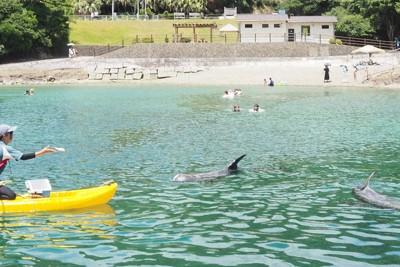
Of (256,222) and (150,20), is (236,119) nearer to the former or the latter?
(256,222)

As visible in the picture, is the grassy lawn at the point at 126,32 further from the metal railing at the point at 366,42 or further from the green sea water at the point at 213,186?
the green sea water at the point at 213,186

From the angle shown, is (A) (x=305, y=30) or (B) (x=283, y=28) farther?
(A) (x=305, y=30)

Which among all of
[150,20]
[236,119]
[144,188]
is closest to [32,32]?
[150,20]

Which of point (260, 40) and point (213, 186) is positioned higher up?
point (260, 40)

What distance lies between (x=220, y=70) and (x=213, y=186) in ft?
169

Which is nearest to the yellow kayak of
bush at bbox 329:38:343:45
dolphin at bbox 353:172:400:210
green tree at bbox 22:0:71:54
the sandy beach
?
dolphin at bbox 353:172:400:210

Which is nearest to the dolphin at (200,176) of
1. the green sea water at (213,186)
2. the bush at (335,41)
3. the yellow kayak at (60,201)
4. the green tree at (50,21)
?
the green sea water at (213,186)

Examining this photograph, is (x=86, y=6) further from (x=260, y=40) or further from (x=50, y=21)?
(x=260, y=40)

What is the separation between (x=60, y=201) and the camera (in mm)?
13516

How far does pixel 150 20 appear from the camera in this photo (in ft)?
A: 306

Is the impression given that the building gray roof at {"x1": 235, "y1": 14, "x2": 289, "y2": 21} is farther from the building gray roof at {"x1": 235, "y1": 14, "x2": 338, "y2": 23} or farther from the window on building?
the window on building

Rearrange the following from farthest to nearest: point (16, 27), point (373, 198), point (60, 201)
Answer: point (16, 27), point (373, 198), point (60, 201)

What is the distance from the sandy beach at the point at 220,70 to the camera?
60.5 meters

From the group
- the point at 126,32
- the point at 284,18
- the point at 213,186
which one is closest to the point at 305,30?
the point at 284,18
